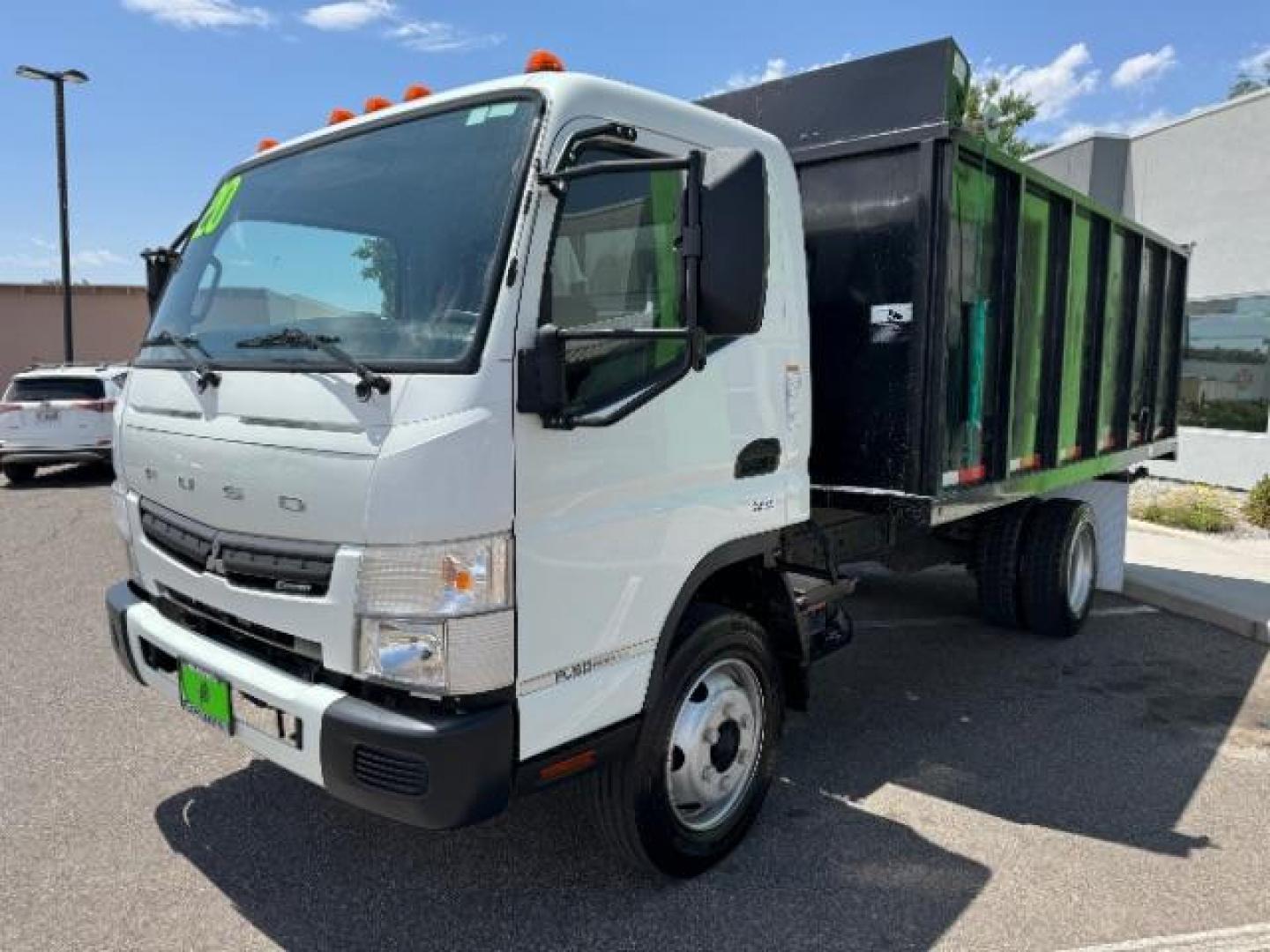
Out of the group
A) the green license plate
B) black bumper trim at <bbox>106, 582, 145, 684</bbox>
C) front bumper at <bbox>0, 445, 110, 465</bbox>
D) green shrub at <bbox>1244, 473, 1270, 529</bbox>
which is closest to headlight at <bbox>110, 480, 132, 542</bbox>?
black bumper trim at <bbox>106, 582, 145, 684</bbox>

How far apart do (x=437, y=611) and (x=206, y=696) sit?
1.02m

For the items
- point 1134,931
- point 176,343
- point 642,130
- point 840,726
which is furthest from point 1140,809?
point 176,343

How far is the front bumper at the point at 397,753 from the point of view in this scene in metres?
2.38

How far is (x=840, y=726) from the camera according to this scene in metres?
4.66

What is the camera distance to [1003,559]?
6.03m

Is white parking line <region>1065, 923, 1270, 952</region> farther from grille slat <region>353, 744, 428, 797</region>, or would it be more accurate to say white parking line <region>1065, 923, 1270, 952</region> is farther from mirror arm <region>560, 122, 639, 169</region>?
mirror arm <region>560, 122, 639, 169</region>

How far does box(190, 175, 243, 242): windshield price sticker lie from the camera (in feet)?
11.7

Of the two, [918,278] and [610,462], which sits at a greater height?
[918,278]

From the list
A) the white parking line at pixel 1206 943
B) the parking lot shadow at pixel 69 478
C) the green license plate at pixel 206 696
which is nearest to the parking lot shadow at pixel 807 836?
the white parking line at pixel 1206 943

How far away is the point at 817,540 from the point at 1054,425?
7.16 feet

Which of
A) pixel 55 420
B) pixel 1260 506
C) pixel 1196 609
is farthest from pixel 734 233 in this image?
pixel 55 420

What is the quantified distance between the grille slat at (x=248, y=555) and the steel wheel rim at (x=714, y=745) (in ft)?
4.14

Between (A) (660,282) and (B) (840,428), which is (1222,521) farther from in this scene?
(A) (660,282)

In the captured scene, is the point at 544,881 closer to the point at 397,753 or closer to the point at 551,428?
the point at 397,753
